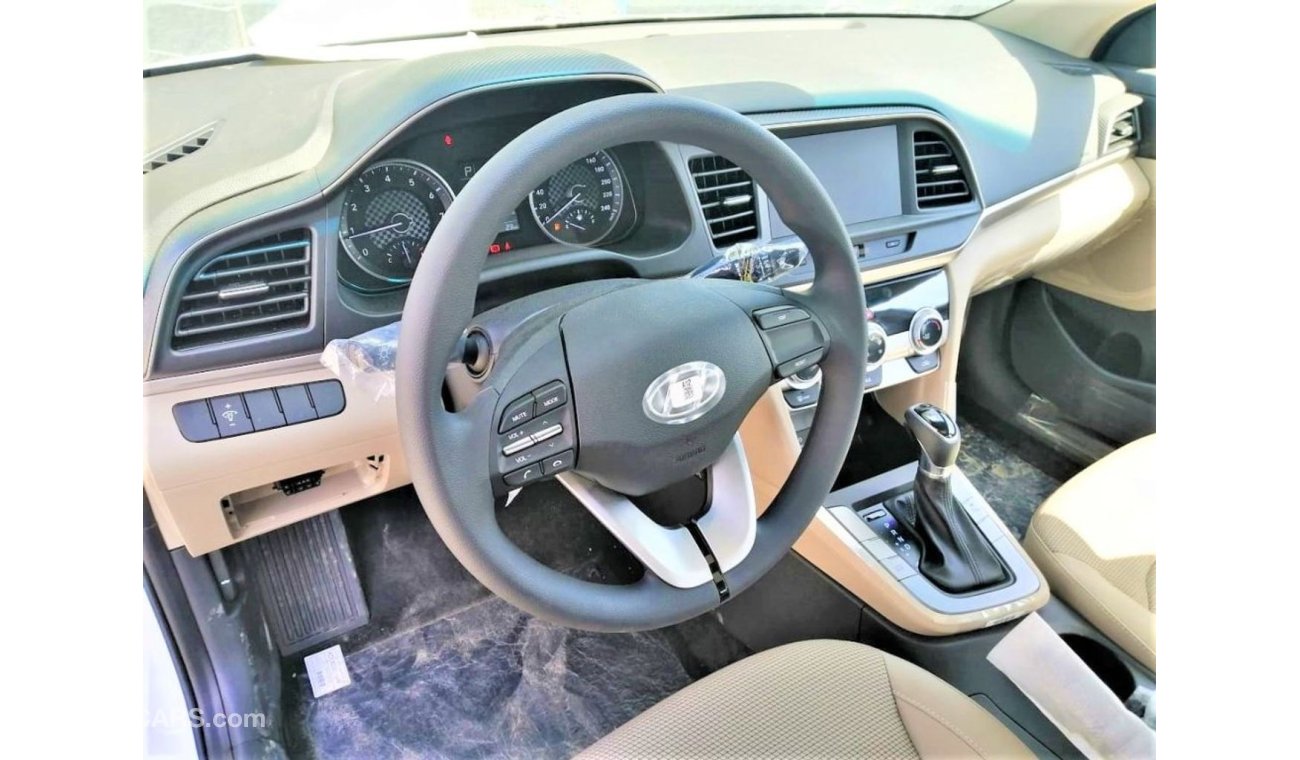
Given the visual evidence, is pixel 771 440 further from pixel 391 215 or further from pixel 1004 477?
pixel 1004 477

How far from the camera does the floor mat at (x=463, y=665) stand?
Answer: 1.55 metres

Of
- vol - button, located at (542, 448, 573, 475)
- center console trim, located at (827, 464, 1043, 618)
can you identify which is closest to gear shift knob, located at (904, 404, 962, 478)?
center console trim, located at (827, 464, 1043, 618)

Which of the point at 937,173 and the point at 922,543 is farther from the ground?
the point at 937,173

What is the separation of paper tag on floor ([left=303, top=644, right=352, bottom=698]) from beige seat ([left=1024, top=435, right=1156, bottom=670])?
1.29 m

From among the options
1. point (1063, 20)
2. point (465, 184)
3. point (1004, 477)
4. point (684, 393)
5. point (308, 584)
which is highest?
point (1063, 20)

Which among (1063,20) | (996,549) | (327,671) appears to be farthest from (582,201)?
(1063,20)

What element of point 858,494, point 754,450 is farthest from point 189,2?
point 858,494

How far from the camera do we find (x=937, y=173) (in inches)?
63.5

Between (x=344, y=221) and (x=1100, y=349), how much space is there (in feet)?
6.20

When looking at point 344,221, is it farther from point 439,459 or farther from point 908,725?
point 908,725

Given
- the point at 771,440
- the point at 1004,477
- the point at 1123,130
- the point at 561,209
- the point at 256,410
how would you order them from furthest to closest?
1. the point at 1004,477
2. the point at 1123,130
3. the point at 771,440
4. the point at 561,209
5. the point at 256,410

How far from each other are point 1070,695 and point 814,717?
393mm

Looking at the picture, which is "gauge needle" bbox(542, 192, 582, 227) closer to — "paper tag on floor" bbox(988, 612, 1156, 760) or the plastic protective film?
the plastic protective film

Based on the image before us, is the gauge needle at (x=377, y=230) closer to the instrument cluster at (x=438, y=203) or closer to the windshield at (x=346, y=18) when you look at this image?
the instrument cluster at (x=438, y=203)
